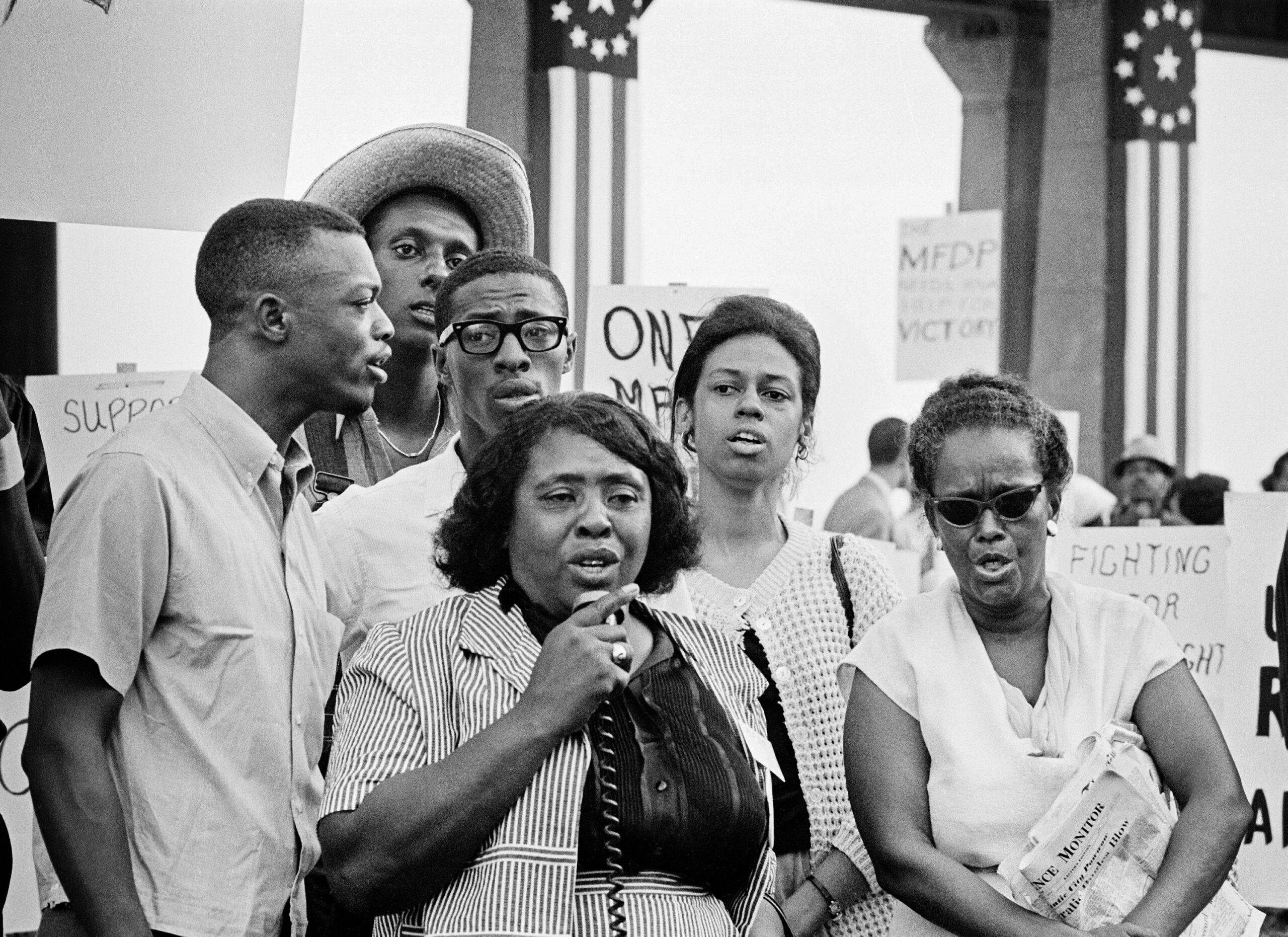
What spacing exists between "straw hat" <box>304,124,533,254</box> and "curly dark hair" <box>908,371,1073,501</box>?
1.33m

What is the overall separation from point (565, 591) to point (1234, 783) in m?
1.12

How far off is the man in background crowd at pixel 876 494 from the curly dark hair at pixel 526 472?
448cm

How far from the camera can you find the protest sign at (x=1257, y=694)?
4672 mm

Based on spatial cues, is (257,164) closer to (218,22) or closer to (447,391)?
(218,22)

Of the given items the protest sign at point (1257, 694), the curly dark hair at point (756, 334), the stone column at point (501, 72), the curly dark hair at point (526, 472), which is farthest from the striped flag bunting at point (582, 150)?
the curly dark hair at point (526, 472)

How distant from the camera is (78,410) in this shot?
140 inches

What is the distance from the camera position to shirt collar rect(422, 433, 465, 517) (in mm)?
2967

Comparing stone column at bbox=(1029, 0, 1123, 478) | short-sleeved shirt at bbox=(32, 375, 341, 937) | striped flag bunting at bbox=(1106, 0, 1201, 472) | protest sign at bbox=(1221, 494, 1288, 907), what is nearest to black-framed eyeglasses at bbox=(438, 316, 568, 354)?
short-sleeved shirt at bbox=(32, 375, 341, 937)

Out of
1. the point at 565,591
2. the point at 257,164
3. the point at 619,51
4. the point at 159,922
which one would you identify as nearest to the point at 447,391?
the point at 257,164

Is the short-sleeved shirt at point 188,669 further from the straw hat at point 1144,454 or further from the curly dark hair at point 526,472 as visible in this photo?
the straw hat at point 1144,454

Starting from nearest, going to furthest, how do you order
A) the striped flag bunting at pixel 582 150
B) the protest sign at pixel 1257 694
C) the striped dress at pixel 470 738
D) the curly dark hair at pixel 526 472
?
the striped dress at pixel 470 738, the curly dark hair at pixel 526 472, the protest sign at pixel 1257 694, the striped flag bunting at pixel 582 150

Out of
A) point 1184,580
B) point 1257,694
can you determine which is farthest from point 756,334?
point 1257,694

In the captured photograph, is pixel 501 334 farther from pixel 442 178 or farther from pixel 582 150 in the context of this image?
pixel 582 150

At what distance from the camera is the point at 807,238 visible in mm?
7547
